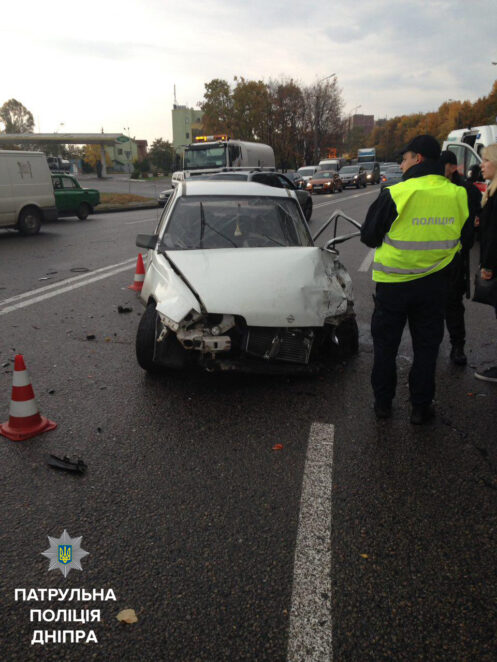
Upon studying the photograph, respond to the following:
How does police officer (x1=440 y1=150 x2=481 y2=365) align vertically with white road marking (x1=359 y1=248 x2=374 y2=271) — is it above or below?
above

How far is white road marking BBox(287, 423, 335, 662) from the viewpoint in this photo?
1.92m

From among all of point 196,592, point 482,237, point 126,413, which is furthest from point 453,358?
point 196,592

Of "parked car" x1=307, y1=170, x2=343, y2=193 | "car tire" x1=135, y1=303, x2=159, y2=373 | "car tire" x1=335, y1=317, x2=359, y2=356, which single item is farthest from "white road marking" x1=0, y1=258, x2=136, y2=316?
"parked car" x1=307, y1=170, x2=343, y2=193

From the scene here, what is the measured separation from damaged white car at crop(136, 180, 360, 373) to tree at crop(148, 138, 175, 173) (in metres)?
69.3

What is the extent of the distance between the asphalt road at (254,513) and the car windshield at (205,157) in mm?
15958

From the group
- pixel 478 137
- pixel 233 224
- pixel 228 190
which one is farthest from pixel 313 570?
pixel 478 137

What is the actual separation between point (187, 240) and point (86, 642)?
368 cm

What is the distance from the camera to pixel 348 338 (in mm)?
4941

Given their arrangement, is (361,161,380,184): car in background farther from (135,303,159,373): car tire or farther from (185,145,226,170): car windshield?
(135,303,159,373): car tire

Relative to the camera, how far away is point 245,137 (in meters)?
61.1

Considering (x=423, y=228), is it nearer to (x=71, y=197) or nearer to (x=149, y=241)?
(x=149, y=241)

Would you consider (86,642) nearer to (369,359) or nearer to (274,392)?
(274,392)

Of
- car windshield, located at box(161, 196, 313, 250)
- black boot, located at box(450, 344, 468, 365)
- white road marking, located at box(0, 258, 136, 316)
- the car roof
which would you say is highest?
the car roof

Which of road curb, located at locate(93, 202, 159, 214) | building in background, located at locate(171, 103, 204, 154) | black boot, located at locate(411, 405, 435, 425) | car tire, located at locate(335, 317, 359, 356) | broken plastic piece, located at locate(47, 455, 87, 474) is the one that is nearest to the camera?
broken plastic piece, located at locate(47, 455, 87, 474)
